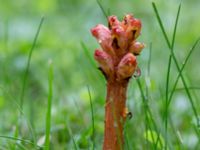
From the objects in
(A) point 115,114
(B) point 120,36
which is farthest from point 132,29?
(A) point 115,114

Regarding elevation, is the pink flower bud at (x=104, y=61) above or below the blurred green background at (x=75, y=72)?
below

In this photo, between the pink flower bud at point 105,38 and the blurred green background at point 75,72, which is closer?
the pink flower bud at point 105,38

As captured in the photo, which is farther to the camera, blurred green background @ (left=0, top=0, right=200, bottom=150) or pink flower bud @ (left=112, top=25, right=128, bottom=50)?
blurred green background @ (left=0, top=0, right=200, bottom=150)

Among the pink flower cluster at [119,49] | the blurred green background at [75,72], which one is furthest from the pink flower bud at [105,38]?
the blurred green background at [75,72]

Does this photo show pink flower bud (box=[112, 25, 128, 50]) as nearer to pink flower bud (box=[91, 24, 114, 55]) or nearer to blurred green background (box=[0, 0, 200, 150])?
pink flower bud (box=[91, 24, 114, 55])

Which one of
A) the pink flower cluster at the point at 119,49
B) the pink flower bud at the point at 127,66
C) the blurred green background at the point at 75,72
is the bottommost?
the pink flower bud at the point at 127,66

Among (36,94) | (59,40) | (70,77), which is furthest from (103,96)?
(59,40)

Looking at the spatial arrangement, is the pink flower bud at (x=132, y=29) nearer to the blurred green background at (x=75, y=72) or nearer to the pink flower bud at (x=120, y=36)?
the pink flower bud at (x=120, y=36)

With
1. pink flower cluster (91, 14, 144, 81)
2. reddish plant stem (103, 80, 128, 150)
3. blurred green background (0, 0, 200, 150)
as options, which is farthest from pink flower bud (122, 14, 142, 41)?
Result: blurred green background (0, 0, 200, 150)
